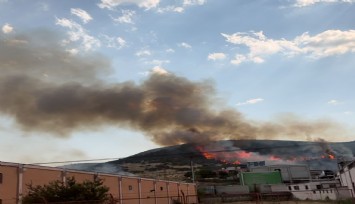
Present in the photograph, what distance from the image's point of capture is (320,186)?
62.5m

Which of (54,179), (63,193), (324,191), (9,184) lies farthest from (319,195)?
(9,184)

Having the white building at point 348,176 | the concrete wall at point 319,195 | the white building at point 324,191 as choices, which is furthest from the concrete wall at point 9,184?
the concrete wall at point 319,195

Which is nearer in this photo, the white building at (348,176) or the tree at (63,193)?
the tree at (63,193)

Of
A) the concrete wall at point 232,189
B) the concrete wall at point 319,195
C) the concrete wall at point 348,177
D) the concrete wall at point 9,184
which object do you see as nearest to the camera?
the concrete wall at point 9,184

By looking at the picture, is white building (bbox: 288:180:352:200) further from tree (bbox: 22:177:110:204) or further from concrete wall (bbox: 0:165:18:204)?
concrete wall (bbox: 0:165:18:204)

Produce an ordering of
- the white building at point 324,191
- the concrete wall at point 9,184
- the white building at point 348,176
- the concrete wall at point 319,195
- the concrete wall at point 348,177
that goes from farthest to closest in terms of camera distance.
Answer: the concrete wall at point 319,195 < the white building at point 324,191 < the concrete wall at point 348,177 < the white building at point 348,176 < the concrete wall at point 9,184

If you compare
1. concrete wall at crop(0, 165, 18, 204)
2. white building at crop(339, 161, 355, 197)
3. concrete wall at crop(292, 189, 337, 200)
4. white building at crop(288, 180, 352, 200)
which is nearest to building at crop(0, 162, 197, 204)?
concrete wall at crop(0, 165, 18, 204)

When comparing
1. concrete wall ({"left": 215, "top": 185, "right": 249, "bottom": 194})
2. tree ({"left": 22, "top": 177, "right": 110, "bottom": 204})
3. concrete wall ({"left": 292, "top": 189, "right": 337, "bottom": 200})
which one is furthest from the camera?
concrete wall ({"left": 215, "top": 185, "right": 249, "bottom": 194})

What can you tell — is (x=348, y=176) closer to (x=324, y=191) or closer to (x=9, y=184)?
(x=324, y=191)

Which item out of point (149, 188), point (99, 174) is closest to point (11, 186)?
point (99, 174)

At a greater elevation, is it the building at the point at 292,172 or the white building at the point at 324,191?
the building at the point at 292,172

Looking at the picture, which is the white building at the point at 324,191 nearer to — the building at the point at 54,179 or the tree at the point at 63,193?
the building at the point at 54,179

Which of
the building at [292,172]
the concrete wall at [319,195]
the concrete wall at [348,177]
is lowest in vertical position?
the concrete wall at [319,195]

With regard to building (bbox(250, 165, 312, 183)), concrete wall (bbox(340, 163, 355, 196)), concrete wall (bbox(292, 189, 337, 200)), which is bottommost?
concrete wall (bbox(292, 189, 337, 200))
